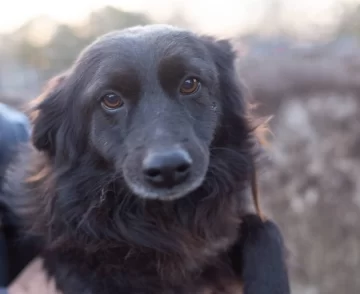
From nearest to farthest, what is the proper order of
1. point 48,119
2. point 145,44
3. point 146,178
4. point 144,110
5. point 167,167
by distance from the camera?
point 167,167, point 146,178, point 144,110, point 145,44, point 48,119

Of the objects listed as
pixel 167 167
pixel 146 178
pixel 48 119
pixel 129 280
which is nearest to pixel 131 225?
pixel 129 280

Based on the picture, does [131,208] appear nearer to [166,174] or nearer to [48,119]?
[166,174]

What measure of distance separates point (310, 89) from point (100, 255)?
19.4 ft

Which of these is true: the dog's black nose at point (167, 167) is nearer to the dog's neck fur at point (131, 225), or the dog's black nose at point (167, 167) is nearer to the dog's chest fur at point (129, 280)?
the dog's neck fur at point (131, 225)

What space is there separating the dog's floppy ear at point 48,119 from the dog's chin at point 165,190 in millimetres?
544

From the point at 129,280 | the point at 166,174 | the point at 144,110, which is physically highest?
the point at 144,110

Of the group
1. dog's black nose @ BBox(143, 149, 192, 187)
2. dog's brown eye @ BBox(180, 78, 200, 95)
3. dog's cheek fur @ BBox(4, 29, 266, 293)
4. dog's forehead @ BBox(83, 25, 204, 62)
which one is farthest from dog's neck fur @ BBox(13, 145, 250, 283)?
dog's forehead @ BBox(83, 25, 204, 62)

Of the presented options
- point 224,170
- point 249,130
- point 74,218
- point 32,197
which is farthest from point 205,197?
point 32,197

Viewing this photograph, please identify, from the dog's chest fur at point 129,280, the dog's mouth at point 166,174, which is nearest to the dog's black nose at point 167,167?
the dog's mouth at point 166,174

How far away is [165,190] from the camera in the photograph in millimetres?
2912

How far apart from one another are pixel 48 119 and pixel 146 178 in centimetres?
72

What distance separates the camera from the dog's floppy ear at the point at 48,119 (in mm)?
3264

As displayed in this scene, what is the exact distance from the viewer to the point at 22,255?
3.37 m

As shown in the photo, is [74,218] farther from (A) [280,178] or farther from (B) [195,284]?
(A) [280,178]
